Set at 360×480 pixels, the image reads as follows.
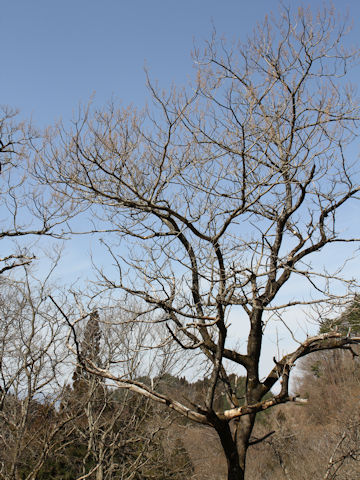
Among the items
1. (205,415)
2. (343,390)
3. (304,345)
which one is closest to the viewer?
(205,415)

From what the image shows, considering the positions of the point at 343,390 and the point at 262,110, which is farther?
the point at 343,390

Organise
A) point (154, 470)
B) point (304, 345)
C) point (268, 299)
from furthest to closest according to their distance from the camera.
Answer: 1. point (154, 470)
2. point (268, 299)
3. point (304, 345)

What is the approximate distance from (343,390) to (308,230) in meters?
22.7

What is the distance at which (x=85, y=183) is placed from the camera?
4562mm

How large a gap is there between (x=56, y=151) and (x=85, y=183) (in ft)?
1.92

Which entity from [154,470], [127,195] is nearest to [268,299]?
[127,195]

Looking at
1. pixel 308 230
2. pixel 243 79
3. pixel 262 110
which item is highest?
pixel 243 79

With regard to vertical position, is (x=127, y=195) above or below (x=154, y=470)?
above

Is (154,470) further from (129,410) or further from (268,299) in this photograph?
(268,299)

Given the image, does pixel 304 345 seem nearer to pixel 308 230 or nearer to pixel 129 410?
pixel 308 230

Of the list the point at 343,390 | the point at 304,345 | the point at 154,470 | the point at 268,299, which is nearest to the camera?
the point at 304,345

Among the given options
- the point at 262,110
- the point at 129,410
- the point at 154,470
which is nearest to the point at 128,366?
the point at 129,410

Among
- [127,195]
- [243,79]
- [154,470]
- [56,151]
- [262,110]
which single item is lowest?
[154,470]

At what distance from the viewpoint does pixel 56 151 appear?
4.73m
